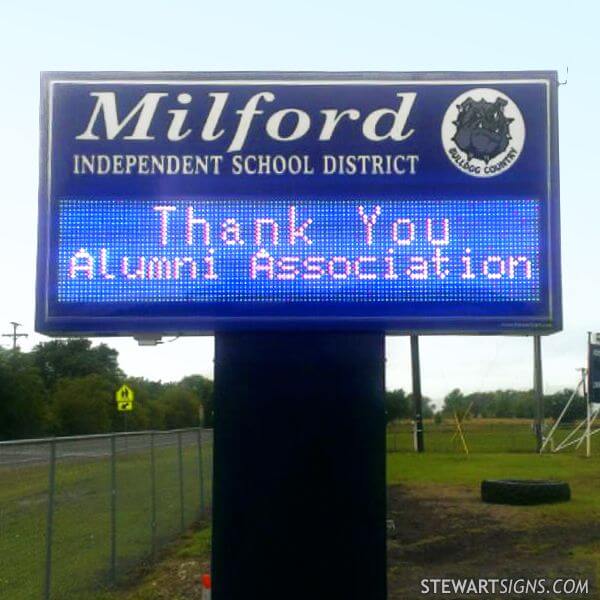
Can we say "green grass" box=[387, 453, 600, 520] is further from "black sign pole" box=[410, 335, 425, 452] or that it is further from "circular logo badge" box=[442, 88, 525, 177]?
"circular logo badge" box=[442, 88, 525, 177]

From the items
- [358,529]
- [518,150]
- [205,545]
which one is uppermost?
[518,150]

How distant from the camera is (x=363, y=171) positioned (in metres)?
7.02

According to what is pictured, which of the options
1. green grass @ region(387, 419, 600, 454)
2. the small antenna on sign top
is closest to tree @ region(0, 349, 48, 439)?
green grass @ region(387, 419, 600, 454)

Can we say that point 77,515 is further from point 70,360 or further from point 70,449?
point 70,360

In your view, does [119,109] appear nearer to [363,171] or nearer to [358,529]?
[363,171]

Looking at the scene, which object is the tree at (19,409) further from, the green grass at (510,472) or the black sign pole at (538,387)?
the black sign pole at (538,387)

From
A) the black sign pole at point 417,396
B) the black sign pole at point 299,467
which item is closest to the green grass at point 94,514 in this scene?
the black sign pole at point 299,467

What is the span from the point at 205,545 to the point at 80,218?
7.64 m

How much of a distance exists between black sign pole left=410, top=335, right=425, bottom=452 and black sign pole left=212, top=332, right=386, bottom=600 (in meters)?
29.9

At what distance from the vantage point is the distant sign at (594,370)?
31750mm

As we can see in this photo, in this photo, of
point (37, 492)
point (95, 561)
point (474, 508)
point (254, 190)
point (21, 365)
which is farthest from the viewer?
point (21, 365)

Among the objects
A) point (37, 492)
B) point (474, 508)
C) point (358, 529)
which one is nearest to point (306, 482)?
point (358, 529)

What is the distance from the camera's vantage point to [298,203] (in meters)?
6.94

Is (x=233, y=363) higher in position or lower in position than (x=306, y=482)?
higher
